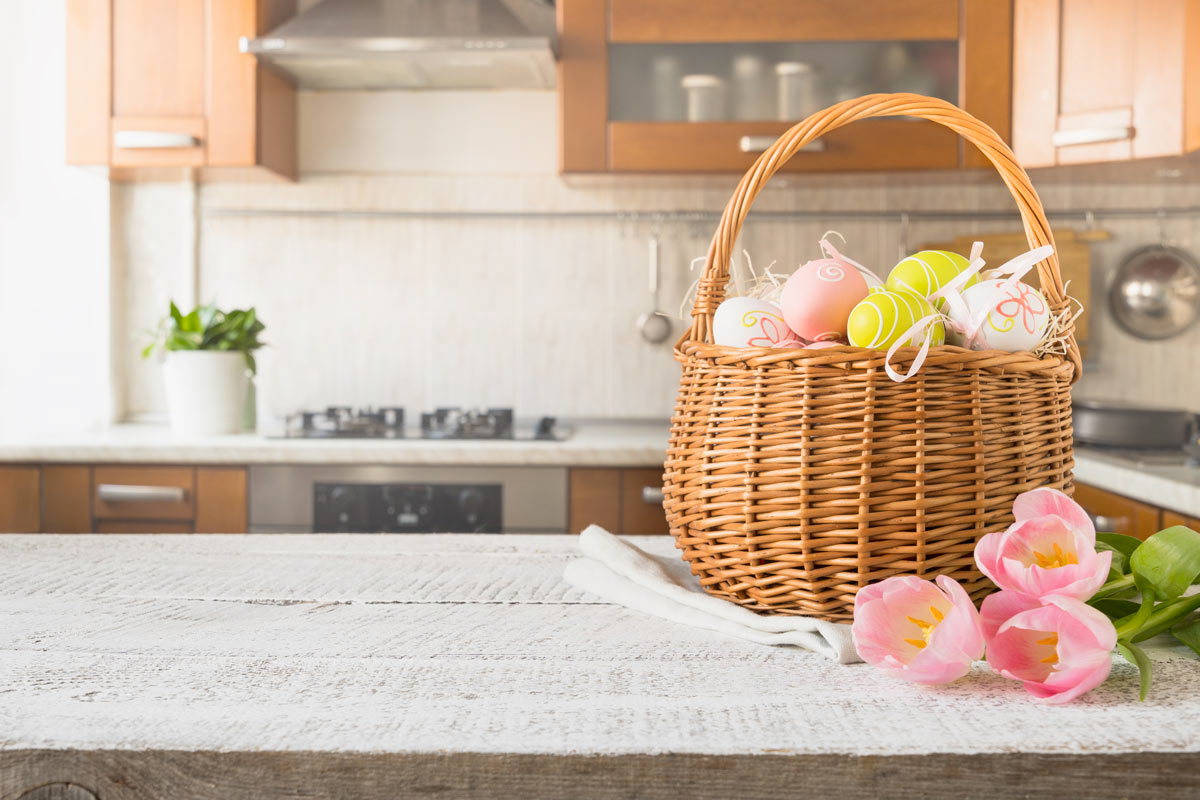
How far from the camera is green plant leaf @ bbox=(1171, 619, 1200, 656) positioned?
0.63 metres

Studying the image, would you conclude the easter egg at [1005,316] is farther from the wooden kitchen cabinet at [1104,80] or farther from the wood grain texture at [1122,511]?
the wooden kitchen cabinet at [1104,80]

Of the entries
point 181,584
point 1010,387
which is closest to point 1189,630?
point 1010,387

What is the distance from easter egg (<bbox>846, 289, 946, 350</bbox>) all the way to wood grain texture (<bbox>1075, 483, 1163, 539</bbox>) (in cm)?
117

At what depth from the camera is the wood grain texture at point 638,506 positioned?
2.17 metres

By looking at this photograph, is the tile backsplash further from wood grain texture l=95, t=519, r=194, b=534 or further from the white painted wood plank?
the white painted wood plank

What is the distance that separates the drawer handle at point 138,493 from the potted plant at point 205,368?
214 mm

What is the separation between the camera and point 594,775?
18.9 inches

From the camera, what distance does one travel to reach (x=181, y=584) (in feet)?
2.75

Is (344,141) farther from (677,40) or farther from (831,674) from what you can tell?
(831,674)

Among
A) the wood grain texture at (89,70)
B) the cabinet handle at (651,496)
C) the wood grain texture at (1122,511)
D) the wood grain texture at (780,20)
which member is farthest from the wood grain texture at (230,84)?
the wood grain texture at (1122,511)

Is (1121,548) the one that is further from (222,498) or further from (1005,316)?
(222,498)

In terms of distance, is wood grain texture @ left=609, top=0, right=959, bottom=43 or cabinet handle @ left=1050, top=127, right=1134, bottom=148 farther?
wood grain texture @ left=609, top=0, right=959, bottom=43

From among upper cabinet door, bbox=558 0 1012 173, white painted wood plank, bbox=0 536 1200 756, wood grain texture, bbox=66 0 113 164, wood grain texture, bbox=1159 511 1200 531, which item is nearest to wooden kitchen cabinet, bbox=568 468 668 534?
upper cabinet door, bbox=558 0 1012 173

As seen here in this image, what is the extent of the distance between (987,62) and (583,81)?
95 cm
